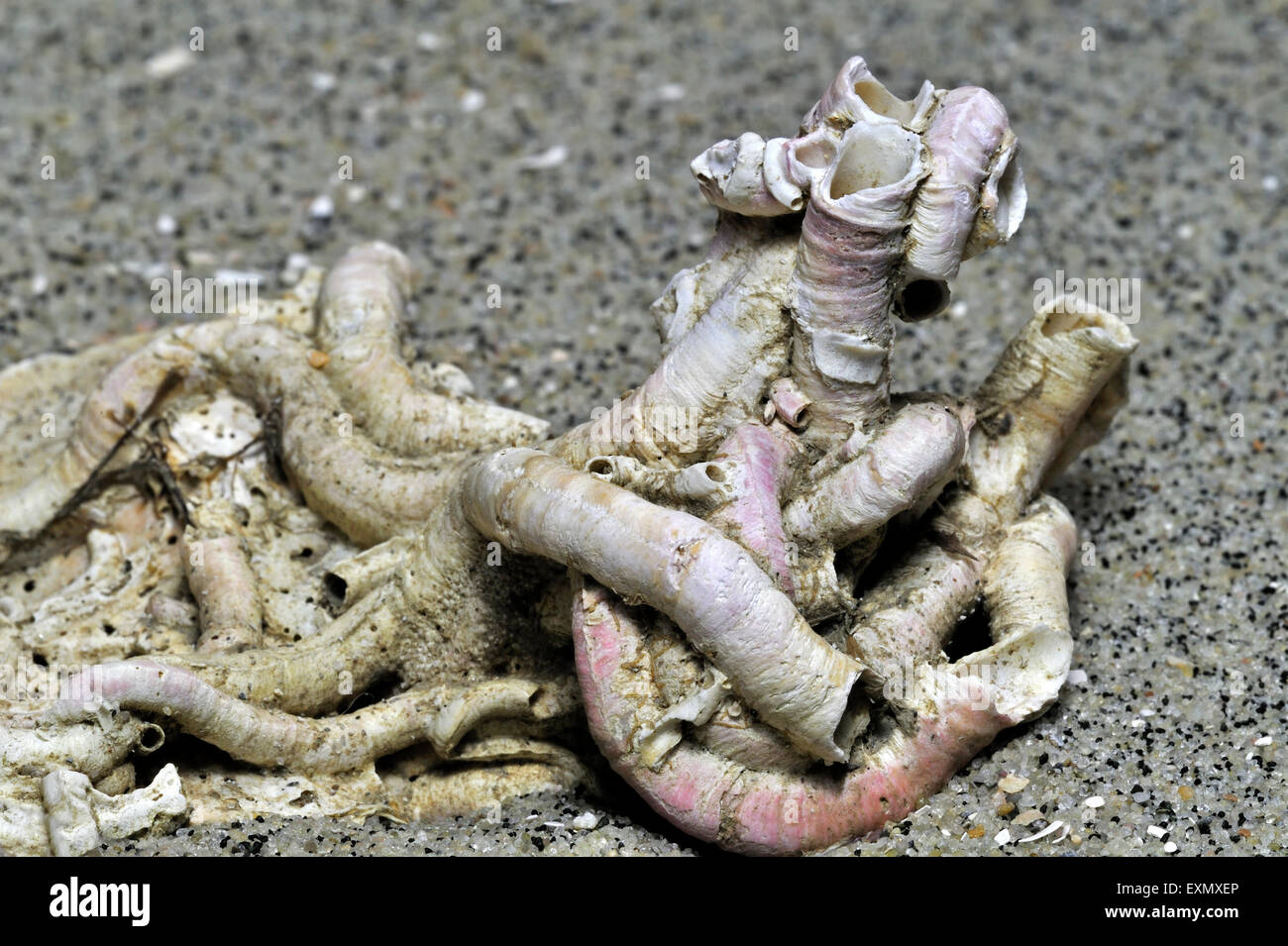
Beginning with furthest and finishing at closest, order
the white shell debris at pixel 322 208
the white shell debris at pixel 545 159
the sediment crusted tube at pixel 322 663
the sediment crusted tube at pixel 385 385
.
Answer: the white shell debris at pixel 545 159
the white shell debris at pixel 322 208
the sediment crusted tube at pixel 385 385
the sediment crusted tube at pixel 322 663

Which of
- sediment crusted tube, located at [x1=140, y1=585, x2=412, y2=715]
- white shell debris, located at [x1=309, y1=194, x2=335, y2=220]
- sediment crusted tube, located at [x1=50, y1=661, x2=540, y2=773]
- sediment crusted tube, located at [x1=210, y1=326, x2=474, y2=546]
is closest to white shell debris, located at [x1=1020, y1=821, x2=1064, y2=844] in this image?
sediment crusted tube, located at [x1=50, y1=661, x2=540, y2=773]

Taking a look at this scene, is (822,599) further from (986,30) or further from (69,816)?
(986,30)

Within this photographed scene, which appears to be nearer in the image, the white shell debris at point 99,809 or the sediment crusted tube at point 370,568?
the white shell debris at point 99,809

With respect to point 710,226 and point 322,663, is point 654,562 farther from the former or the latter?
point 710,226

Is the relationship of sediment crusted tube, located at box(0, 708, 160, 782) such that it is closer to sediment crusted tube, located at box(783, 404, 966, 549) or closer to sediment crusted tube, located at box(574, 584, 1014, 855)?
sediment crusted tube, located at box(574, 584, 1014, 855)

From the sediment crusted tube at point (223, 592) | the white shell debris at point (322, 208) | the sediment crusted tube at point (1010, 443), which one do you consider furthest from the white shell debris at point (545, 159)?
the sediment crusted tube at point (1010, 443)

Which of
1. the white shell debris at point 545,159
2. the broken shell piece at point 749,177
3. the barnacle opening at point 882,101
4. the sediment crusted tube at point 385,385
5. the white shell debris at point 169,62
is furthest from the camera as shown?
the white shell debris at point 169,62

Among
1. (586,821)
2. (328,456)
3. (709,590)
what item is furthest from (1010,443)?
(328,456)

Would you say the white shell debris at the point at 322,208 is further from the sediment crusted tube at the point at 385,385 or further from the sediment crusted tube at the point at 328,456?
the sediment crusted tube at the point at 328,456
